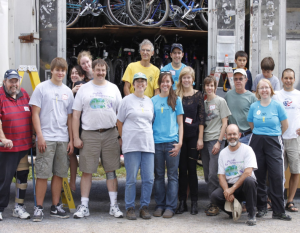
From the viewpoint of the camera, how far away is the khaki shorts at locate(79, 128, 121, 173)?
4.56 m

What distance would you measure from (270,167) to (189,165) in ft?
2.97

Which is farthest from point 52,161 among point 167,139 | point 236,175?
point 236,175

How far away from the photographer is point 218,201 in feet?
14.8

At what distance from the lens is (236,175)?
4.54m

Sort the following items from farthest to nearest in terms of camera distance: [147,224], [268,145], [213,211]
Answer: [213,211]
[268,145]
[147,224]

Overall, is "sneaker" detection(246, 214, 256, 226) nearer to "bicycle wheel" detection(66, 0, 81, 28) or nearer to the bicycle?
the bicycle

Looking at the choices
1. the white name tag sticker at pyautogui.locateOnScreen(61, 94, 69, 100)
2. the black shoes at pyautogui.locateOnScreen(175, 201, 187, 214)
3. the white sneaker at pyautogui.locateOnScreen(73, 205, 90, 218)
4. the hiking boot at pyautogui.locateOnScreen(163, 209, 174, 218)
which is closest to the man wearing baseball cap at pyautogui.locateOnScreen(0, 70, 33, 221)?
the white name tag sticker at pyautogui.locateOnScreen(61, 94, 69, 100)

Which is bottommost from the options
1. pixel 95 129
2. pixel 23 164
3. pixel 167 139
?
pixel 23 164

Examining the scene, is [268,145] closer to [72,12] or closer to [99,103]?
[99,103]

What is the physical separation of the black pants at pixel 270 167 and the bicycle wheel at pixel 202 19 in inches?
186

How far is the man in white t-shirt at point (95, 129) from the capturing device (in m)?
4.55

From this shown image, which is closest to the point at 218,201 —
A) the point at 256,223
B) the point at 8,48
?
the point at 256,223

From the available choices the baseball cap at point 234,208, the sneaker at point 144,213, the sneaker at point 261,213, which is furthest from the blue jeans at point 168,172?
the sneaker at point 261,213

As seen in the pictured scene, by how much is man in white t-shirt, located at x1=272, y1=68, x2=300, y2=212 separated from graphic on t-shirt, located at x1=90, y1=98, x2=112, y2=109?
6.72 ft
